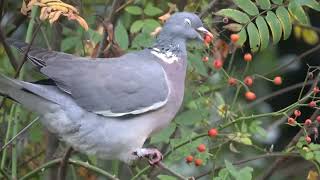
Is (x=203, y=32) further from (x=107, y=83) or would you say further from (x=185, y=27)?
(x=107, y=83)

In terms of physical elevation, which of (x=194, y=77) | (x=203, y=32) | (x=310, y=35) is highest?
(x=203, y=32)

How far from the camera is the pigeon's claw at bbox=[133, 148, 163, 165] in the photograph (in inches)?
104

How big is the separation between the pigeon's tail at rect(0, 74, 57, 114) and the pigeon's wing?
0.27 feet

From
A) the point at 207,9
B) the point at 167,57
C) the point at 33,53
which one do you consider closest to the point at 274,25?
the point at 167,57

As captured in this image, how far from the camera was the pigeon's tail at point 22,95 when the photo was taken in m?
2.61

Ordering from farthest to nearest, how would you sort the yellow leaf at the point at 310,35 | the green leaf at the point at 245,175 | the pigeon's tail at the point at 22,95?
the yellow leaf at the point at 310,35, the pigeon's tail at the point at 22,95, the green leaf at the point at 245,175

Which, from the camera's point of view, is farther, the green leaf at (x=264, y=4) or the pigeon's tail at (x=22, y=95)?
the green leaf at (x=264, y=4)

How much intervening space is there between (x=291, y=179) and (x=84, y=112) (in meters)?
2.25

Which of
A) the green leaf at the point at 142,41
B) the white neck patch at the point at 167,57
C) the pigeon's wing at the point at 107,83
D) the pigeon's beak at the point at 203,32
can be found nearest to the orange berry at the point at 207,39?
the pigeon's beak at the point at 203,32

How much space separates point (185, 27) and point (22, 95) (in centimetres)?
61

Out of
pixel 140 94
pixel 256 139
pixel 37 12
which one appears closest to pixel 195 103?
pixel 140 94

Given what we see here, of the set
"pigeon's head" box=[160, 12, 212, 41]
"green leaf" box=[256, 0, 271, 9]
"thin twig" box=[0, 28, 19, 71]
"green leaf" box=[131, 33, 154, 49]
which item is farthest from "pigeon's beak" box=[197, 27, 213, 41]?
"thin twig" box=[0, 28, 19, 71]

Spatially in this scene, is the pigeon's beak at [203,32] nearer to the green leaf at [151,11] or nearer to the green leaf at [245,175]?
the green leaf at [151,11]

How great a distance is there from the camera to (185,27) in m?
2.84
